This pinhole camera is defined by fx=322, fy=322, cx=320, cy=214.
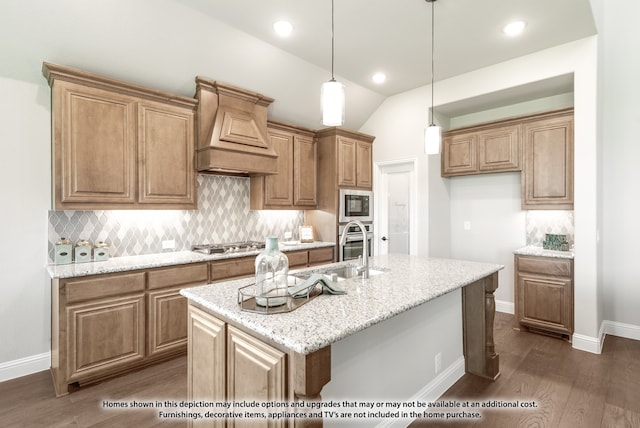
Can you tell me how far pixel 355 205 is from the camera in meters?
4.62

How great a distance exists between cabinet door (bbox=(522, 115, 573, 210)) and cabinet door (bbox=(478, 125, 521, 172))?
109 millimetres

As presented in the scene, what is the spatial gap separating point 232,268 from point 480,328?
232 cm

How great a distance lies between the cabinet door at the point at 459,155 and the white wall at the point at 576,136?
18 centimetres

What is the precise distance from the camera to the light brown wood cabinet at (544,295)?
3281mm

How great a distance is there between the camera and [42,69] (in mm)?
2564

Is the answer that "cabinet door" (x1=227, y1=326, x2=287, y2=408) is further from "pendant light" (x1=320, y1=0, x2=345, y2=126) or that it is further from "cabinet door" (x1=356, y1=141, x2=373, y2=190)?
"cabinet door" (x1=356, y1=141, x2=373, y2=190)

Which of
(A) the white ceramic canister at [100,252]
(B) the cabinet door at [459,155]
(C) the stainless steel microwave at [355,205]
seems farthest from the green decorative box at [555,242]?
(A) the white ceramic canister at [100,252]

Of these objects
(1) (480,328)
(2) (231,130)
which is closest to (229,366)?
(1) (480,328)

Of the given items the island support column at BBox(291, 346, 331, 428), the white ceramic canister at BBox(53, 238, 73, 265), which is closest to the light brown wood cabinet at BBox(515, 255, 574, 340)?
the island support column at BBox(291, 346, 331, 428)

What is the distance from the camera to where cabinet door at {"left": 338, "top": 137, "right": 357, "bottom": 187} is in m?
4.47

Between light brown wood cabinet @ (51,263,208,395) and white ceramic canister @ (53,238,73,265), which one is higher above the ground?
white ceramic canister @ (53,238,73,265)

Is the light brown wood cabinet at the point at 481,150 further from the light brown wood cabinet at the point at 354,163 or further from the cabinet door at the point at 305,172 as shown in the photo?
the cabinet door at the point at 305,172

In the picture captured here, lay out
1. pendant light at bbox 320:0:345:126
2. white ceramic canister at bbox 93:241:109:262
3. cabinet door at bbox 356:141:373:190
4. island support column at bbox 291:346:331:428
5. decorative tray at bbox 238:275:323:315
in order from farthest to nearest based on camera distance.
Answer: cabinet door at bbox 356:141:373:190, white ceramic canister at bbox 93:241:109:262, pendant light at bbox 320:0:345:126, decorative tray at bbox 238:275:323:315, island support column at bbox 291:346:331:428

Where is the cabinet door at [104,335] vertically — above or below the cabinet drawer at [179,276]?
below
